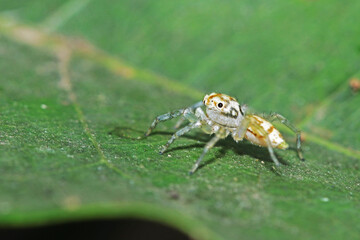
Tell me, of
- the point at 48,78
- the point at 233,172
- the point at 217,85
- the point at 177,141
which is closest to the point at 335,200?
the point at 233,172

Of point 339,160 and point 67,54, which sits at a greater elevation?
point 67,54

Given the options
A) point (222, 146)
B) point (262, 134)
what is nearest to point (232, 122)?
point (222, 146)

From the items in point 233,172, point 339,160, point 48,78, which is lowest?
point 233,172

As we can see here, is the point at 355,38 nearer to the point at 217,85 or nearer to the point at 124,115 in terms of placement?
the point at 217,85

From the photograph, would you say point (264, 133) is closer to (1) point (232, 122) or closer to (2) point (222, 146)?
(1) point (232, 122)

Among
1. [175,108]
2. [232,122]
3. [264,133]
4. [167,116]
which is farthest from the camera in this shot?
[175,108]

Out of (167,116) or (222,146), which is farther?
(167,116)

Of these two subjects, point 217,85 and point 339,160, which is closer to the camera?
point 339,160
